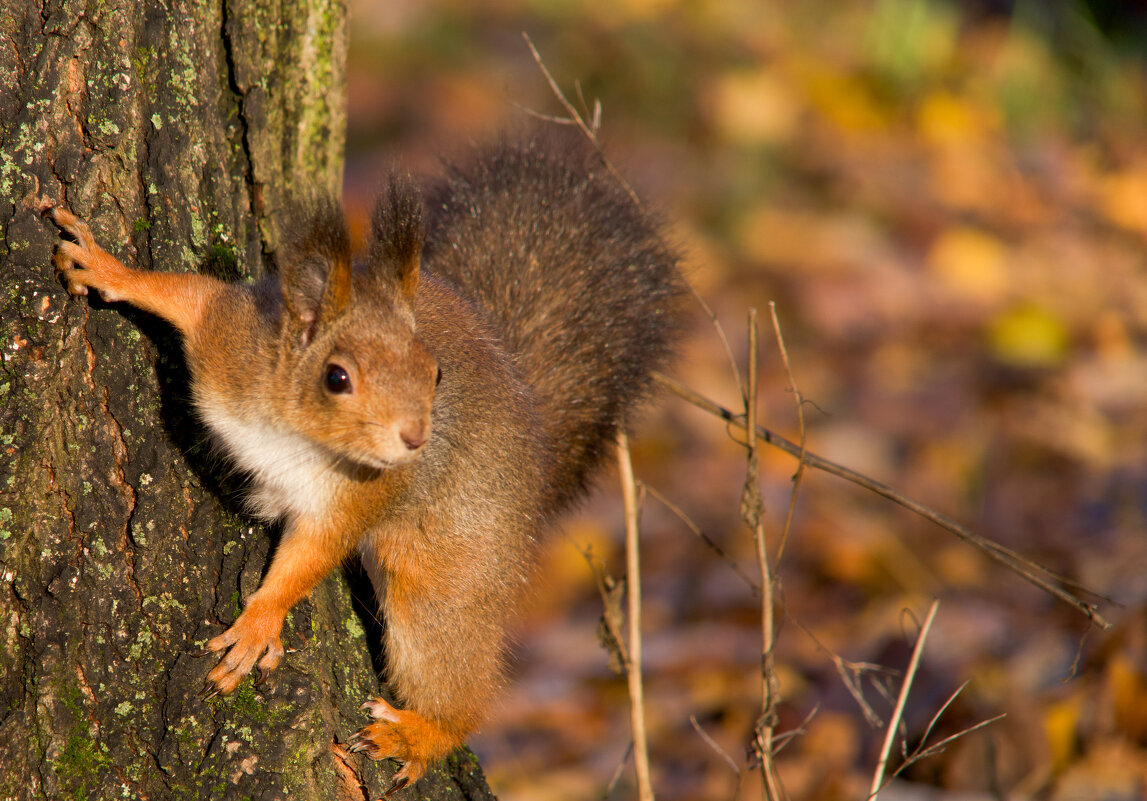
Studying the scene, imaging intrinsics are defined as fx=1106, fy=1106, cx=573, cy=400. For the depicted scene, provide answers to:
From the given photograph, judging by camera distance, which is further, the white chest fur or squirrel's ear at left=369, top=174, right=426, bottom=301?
the white chest fur

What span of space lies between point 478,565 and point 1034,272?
3345 mm

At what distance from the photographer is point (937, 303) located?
4277 millimetres

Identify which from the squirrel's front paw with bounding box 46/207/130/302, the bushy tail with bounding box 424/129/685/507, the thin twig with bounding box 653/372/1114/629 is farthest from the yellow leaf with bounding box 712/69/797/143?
the squirrel's front paw with bounding box 46/207/130/302

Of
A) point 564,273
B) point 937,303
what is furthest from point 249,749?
point 937,303

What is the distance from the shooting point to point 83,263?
57.4 inches

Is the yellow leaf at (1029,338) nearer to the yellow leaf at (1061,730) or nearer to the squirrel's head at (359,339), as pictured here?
the yellow leaf at (1061,730)

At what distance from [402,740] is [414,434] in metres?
0.48

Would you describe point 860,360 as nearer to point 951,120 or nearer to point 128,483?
point 951,120

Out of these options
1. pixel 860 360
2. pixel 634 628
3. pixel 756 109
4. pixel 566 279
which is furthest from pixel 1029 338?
pixel 634 628

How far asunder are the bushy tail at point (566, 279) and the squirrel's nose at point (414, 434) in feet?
1.43

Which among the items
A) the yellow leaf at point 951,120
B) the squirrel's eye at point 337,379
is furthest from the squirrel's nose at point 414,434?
the yellow leaf at point 951,120

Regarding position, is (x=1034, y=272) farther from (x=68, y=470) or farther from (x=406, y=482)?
(x=68, y=470)

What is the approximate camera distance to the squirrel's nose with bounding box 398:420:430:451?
151cm

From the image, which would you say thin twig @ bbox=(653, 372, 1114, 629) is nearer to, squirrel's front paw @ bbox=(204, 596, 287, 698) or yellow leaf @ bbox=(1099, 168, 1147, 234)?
squirrel's front paw @ bbox=(204, 596, 287, 698)
